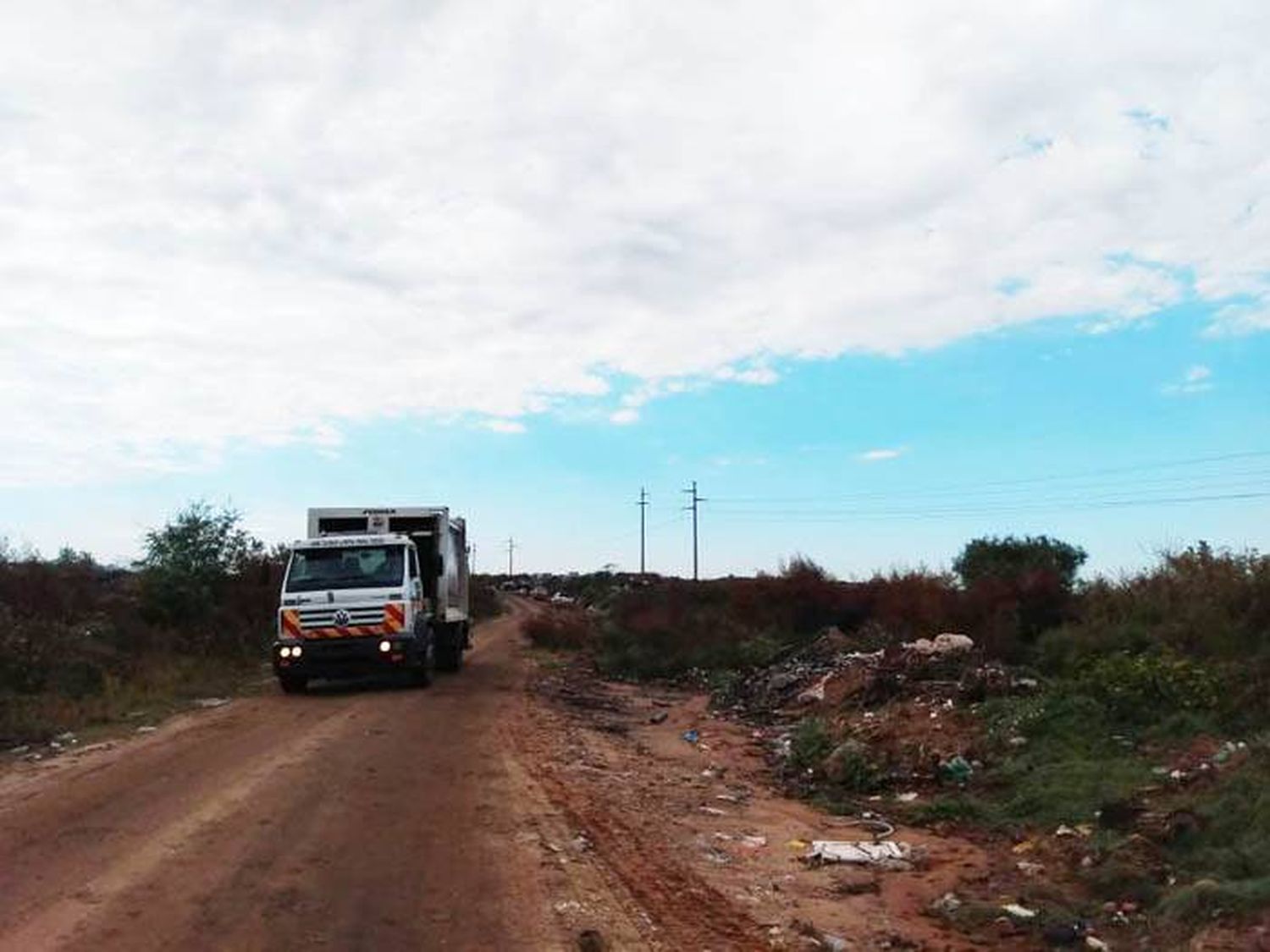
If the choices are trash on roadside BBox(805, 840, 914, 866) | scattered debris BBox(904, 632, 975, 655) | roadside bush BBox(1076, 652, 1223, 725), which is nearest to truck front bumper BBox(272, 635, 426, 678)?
scattered debris BBox(904, 632, 975, 655)

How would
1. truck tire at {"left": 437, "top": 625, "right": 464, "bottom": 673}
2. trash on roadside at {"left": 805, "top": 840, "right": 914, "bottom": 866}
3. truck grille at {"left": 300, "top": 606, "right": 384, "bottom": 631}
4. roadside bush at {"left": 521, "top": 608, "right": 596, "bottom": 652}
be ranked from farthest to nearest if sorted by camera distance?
roadside bush at {"left": 521, "top": 608, "right": 596, "bottom": 652}
truck tire at {"left": 437, "top": 625, "right": 464, "bottom": 673}
truck grille at {"left": 300, "top": 606, "right": 384, "bottom": 631}
trash on roadside at {"left": 805, "top": 840, "right": 914, "bottom": 866}

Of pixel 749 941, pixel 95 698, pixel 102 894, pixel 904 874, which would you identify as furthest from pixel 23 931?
pixel 95 698

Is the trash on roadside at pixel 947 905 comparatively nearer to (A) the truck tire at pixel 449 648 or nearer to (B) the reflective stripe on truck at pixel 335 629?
(B) the reflective stripe on truck at pixel 335 629

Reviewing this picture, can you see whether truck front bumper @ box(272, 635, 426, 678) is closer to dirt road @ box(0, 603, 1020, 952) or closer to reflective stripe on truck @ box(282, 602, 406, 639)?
reflective stripe on truck @ box(282, 602, 406, 639)

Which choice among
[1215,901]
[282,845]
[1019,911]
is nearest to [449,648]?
[282,845]

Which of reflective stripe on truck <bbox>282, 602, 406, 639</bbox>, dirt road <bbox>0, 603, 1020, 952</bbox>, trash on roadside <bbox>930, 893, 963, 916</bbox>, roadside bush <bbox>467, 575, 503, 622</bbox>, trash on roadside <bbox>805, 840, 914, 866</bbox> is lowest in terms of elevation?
trash on roadside <bbox>930, 893, 963, 916</bbox>

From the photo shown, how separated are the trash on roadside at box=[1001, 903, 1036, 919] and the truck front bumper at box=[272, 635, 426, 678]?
14.3 metres

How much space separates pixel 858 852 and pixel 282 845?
4.36 m

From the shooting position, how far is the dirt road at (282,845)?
21.7 ft

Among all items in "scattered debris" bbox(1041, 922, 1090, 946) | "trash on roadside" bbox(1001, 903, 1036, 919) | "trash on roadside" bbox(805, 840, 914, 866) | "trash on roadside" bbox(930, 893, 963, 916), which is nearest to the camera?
"scattered debris" bbox(1041, 922, 1090, 946)

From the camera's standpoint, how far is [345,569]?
20.8 metres

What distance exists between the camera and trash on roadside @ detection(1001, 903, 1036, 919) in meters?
7.29

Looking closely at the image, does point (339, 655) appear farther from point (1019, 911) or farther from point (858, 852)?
point (1019, 911)

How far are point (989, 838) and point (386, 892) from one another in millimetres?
5221
